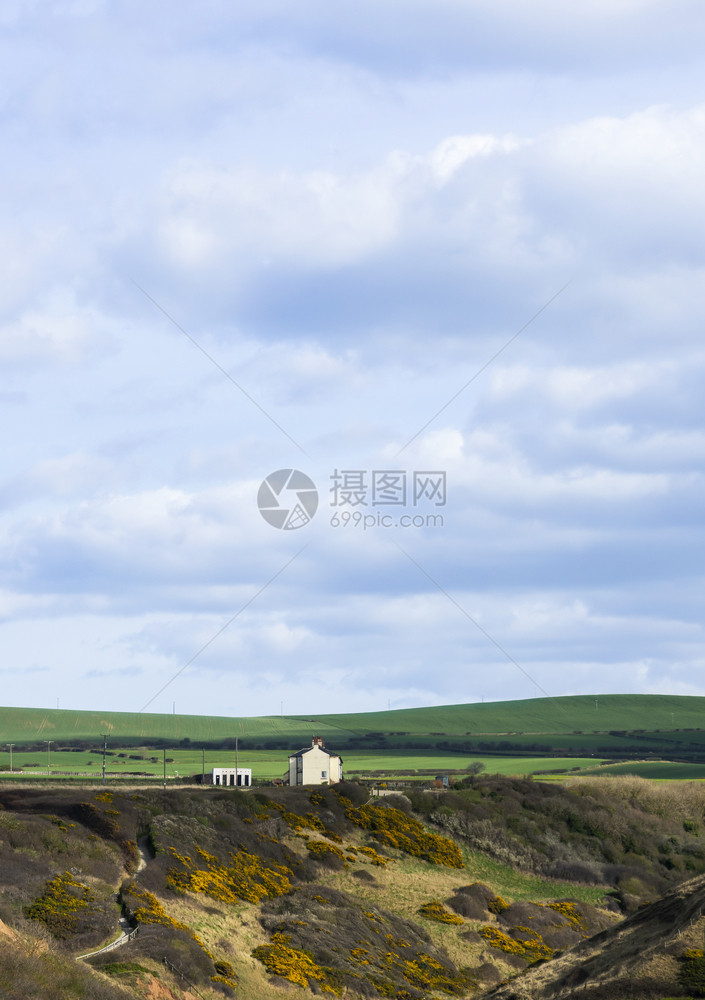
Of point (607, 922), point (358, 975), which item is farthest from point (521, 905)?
point (358, 975)

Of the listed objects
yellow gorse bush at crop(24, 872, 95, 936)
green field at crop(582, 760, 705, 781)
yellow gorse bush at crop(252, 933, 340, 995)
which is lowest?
green field at crop(582, 760, 705, 781)

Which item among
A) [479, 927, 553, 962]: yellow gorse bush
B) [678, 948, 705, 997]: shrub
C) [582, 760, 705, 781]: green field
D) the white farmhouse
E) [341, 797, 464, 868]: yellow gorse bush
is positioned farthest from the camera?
[582, 760, 705, 781]: green field

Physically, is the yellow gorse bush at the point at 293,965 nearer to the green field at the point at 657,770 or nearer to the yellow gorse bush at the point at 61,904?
the yellow gorse bush at the point at 61,904

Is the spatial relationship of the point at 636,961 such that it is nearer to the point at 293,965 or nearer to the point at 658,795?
the point at 293,965

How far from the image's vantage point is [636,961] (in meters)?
35.0

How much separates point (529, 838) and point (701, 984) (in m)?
66.4

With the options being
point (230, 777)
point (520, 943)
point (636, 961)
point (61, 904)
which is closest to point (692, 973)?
point (636, 961)

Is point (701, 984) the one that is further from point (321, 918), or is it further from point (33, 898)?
point (321, 918)

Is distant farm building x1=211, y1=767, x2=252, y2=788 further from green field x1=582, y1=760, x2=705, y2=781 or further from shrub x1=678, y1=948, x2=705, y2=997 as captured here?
shrub x1=678, y1=948, x2=705, y2=997

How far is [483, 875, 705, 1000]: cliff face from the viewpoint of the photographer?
3309cm

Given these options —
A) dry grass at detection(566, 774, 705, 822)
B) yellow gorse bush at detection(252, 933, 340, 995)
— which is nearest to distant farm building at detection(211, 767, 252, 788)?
dry grass at detection(566, 774, 705, 822)

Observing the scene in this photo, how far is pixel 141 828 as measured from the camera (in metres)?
72.1

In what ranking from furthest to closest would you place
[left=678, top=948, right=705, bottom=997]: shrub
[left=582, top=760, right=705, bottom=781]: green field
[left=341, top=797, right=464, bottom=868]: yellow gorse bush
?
[left=582, top=760, right=705, bottom=781]: green field
[left=341, top=797, right=464, bottom=868]: yellow gorse bush
[left=678, top=948, right=705, bottom=997]: shrub

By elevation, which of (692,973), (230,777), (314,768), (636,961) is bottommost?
(230,777)
